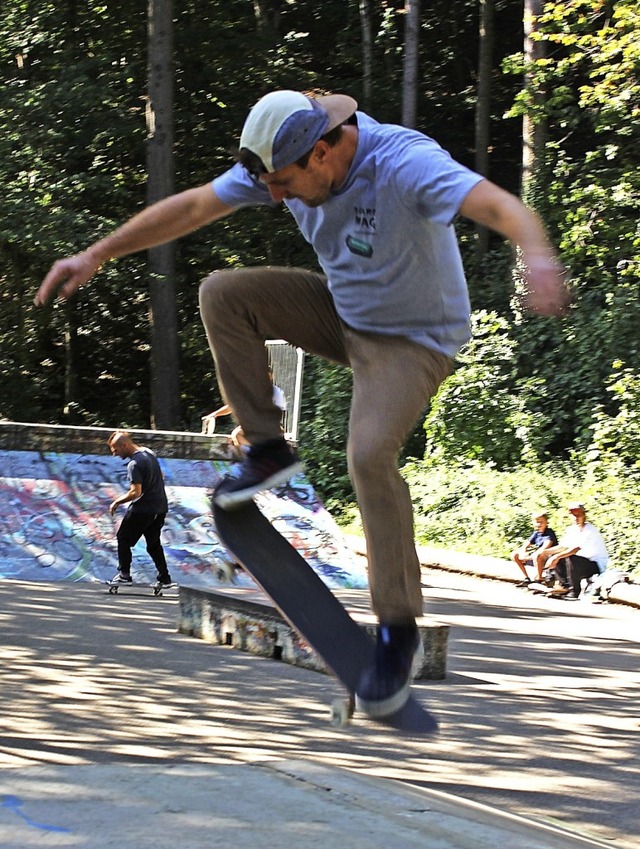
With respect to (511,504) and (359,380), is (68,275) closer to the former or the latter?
(359,380)

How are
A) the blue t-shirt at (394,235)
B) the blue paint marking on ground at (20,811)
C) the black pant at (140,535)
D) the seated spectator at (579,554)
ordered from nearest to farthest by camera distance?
the blue t-shirt at (394,235) < the blue paint marking on ground at (20,811) < the black pant at (140,535) < the seated spectator at (579,554)

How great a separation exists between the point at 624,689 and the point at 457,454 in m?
12.8

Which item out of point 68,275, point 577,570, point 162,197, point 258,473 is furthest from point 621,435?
point 68,275

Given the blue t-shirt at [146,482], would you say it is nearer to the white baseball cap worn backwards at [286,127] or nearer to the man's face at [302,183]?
the man's face at [302,183]

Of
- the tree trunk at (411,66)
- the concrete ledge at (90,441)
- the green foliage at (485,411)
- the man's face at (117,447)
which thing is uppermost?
the tree trunk at (411,66)

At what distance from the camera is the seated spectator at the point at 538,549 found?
53.2ft

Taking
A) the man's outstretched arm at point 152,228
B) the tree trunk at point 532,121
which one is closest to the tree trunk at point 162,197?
the tree trunk at point 532,121

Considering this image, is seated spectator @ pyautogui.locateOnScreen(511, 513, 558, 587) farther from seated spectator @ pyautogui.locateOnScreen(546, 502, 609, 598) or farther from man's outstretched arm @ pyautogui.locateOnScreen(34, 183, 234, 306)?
man's outstretched arm @ pyautogui.locateOnScreen(34, 183, 234, 306)

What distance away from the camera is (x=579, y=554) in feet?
51.1

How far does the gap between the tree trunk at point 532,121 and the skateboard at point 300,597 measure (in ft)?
63.1

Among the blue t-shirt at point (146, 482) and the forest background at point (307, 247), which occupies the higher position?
the forest background at point (307, 247)

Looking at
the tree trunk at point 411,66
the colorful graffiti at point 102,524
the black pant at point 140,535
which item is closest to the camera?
the black pant at point 140,535

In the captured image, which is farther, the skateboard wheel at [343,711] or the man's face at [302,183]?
the skateboard wheel at [343,711]

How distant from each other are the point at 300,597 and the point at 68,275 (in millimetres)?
1358
